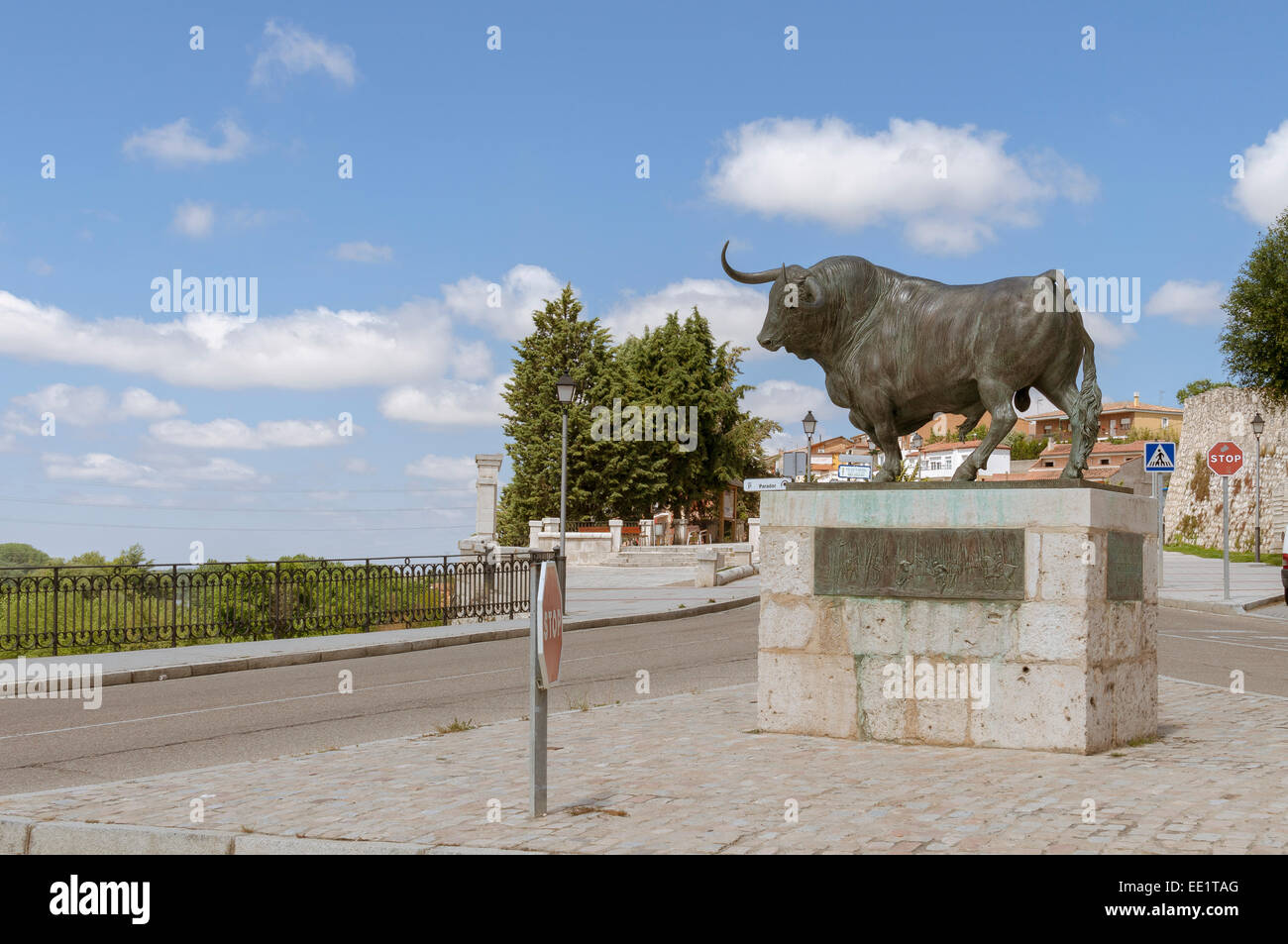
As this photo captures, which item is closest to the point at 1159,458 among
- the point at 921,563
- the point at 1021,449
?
the point at 921,563

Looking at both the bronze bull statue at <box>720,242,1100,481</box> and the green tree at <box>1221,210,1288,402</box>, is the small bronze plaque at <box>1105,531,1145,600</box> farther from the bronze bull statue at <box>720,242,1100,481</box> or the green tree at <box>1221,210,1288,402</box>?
the green tree at <box>1221,210,1288,402</box>

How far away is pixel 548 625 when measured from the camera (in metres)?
5.49

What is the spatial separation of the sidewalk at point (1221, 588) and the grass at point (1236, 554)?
1.44 ft

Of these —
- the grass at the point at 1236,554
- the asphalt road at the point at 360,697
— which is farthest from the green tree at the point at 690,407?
the asphalt road at the point at 360,697

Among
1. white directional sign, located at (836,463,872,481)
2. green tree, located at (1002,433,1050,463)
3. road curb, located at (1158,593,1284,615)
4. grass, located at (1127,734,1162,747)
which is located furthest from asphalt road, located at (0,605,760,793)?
green tree, located at (1002,433,1050,463)

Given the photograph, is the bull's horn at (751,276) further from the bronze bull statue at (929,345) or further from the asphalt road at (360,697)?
the asphalt road at (360,697)

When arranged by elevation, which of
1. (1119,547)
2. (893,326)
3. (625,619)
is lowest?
(625,619)

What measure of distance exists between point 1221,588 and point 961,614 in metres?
23.5

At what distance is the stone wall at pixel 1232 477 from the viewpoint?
44.5 metres
